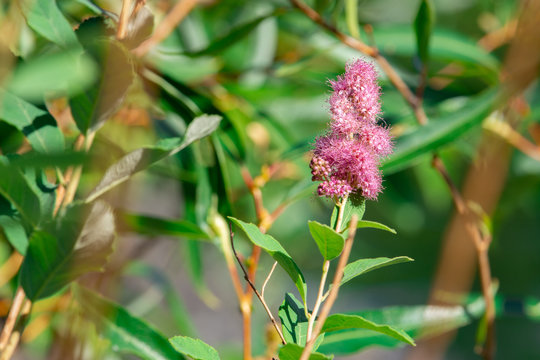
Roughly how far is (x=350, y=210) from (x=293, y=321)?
2.3 inches

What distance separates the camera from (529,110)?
0.75 metres

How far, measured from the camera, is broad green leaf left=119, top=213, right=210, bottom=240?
443 mm

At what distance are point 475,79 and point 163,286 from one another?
604mm

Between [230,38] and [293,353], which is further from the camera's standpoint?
[230,38]

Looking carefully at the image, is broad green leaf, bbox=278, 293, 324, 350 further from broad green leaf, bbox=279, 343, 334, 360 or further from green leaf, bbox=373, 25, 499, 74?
green leaf, bbox=373, 25, 499, 74

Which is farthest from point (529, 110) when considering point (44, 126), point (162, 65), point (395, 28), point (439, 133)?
point (44, 126)

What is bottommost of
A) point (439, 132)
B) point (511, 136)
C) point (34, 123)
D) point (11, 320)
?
point (11, 320)

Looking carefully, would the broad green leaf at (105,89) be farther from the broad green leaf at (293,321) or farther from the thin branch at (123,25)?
the broad green leaf at (293,321)

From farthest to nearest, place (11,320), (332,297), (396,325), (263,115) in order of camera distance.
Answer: (263,115), (396,325), (11,320), (332,297)

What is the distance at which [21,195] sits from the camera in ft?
1.07

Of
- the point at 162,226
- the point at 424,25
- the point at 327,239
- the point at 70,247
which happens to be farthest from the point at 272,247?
the point at 424,25

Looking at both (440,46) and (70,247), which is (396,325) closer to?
(70,247)

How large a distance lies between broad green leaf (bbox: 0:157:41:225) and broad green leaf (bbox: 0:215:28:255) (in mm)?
13

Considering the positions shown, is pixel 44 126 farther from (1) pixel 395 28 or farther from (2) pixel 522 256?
(2) pixel 522 256
